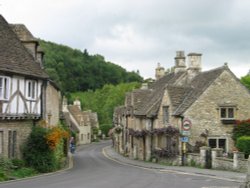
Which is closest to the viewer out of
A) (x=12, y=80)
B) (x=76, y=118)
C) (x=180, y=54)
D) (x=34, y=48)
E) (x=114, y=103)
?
(x=12, y=80)

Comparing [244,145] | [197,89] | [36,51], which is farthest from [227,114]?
[36,51]

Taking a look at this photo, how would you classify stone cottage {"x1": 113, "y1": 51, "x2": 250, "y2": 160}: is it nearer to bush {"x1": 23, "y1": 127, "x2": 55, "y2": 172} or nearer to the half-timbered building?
bush {"x1": 23, "y1": 127, "x2": 55, "y2": 172}

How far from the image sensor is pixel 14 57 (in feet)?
92.9

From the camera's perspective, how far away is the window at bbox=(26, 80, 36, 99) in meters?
28.8

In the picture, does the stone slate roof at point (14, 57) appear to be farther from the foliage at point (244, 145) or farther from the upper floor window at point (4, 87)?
the foliage at point (244, 145)

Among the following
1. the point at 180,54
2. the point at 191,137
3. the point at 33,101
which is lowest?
the point at 191,137

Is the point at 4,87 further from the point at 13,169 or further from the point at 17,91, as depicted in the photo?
the point at 13,169

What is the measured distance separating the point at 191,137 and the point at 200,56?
11.1 meters

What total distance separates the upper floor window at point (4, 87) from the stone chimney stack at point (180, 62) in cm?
2621

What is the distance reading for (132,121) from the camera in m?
51.8

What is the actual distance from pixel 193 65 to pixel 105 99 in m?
88.0

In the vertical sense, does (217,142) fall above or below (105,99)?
below

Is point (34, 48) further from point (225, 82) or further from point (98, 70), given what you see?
point (98, 70)

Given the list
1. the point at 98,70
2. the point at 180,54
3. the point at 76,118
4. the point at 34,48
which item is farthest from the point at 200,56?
the point at 98,70
